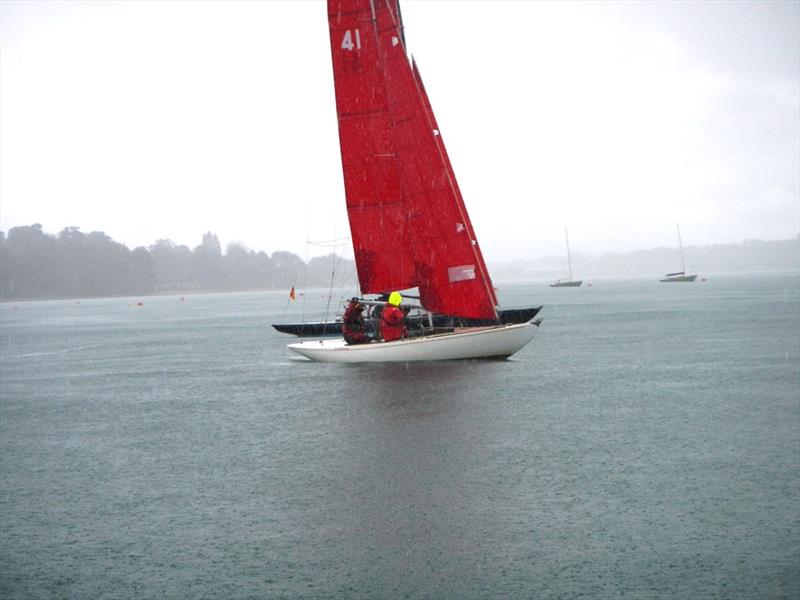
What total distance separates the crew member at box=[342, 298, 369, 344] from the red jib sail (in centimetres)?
100

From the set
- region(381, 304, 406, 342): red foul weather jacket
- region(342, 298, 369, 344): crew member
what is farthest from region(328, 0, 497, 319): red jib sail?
region(381, 304, 406, 342): red foul weather jacket

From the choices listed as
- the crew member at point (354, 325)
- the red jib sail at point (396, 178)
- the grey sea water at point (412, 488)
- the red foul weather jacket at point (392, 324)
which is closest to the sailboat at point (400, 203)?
the red jib sail at point (396, 178)

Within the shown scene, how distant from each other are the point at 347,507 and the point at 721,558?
4533mm

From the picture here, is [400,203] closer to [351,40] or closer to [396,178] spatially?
[396,178]

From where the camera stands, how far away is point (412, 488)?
11805mm

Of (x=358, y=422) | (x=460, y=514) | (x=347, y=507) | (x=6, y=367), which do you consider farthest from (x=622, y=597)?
(x=6, y=367)

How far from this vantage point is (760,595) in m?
7.56

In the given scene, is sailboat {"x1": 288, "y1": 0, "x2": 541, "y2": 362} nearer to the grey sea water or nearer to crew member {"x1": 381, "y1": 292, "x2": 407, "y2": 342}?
crew member {"x1": 381, "y1": 292, "x2": 407, "y2": 342}

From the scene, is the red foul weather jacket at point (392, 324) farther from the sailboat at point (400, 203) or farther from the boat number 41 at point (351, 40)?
the boat number 41 at point (351, 40)

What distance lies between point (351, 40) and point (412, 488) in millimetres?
23145

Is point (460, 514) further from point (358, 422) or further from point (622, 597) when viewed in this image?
point (358, 422)

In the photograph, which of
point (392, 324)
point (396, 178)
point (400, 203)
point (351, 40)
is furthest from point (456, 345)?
point (351, 40)

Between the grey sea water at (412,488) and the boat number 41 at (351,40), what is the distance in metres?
12.5

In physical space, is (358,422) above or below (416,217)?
below
